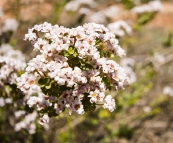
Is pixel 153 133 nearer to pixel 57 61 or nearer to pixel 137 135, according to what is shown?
pixel 137 135

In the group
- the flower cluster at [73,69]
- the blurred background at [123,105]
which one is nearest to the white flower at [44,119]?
the flower cluster at [73,69]

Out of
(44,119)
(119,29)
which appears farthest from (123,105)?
(44,119)

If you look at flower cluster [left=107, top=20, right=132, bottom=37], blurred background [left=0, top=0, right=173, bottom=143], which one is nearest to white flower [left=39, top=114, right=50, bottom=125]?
blurred background [left=0, top=0, right=173, bottom=143]

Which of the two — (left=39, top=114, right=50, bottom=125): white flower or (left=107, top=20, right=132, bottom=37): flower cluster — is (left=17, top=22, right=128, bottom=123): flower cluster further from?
(left=107, top=20, right=132, bottom=37): flower cluster

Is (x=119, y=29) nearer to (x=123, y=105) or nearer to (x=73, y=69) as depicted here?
(x=123, y=105)

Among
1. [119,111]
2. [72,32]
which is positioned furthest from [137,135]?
[72,32]

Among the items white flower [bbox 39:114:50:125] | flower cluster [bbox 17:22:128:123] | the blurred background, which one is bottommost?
white flower [bbox 39:114:50:125]

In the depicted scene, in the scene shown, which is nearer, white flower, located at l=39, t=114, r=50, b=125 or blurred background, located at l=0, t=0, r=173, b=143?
white flower, located at l=39, t=114, r=50, b=125

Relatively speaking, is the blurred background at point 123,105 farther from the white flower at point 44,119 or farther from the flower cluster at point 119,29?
the white flower at point 44,119

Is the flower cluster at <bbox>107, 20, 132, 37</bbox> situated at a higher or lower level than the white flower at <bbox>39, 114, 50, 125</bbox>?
higher
